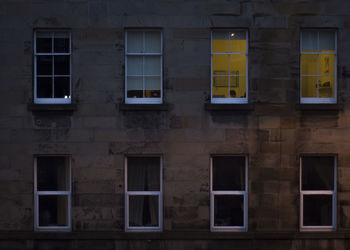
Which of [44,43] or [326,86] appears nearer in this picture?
[44,43]

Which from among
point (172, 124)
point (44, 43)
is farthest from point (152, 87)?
point (44, 43)

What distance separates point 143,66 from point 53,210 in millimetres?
4977

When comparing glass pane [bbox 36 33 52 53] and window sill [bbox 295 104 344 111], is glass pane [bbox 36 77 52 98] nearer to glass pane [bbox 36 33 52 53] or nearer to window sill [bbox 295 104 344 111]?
glass pane [bbox 36 33 52 53]

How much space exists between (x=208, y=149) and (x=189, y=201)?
159 cm

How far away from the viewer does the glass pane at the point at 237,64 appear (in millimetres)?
11508

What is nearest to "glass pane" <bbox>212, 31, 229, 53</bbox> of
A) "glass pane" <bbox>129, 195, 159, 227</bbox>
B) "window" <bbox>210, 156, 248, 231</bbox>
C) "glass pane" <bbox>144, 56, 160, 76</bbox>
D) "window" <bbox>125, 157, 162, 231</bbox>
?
"glass pane" <bbox>144, 56, 160, 76</bbox>

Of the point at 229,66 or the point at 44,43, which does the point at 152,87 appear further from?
the point at 44,43

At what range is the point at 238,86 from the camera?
38.0 feet

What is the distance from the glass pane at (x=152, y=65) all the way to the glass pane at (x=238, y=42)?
2208mm

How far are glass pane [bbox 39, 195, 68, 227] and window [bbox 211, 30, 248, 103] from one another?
210 inches

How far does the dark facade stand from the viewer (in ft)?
36.7

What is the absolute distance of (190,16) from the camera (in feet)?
36.8

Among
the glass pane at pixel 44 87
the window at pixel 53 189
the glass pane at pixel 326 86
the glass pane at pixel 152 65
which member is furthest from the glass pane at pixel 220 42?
the window at pixel 53 189

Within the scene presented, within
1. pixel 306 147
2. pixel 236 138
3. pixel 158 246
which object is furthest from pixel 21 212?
pixel 306 147
